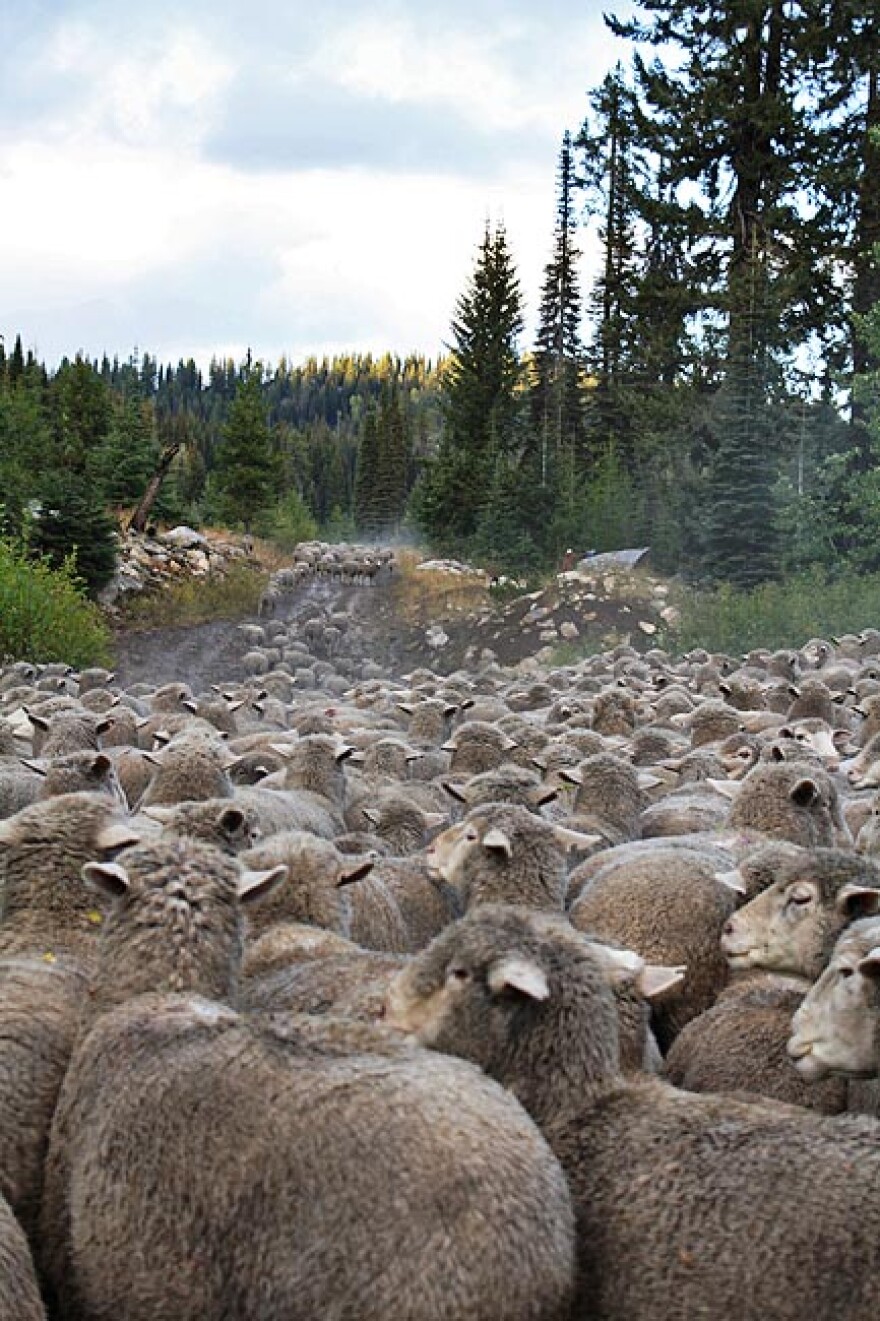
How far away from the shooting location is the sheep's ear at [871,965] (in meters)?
3.87

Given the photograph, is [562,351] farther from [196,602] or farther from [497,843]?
[497,843]

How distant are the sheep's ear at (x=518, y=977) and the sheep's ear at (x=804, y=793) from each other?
351 cm

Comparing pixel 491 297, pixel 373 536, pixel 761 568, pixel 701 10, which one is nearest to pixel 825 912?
pixel 761 568

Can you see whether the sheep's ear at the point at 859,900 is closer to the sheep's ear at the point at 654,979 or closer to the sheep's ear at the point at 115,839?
the sheep's ear at the point at 654,979

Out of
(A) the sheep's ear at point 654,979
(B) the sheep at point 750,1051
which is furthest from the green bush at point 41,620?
(A) the sheep's ear at point 654,979

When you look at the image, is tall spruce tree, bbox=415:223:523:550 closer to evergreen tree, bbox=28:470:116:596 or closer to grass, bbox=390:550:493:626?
grass, bbox=390:550:493:626

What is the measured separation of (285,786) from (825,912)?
16.2 feet

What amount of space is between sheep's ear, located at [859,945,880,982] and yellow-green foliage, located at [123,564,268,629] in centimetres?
2689

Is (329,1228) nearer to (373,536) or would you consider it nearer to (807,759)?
(807,759)

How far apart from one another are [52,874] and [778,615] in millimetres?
22492

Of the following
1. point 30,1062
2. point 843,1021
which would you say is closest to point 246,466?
point 30,1062

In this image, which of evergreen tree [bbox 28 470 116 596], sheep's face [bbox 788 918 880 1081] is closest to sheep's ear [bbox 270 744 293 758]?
sheep's face [bbox 788 918 880 1081]

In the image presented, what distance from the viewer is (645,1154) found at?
11.1 ft

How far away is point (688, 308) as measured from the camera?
120 feet
